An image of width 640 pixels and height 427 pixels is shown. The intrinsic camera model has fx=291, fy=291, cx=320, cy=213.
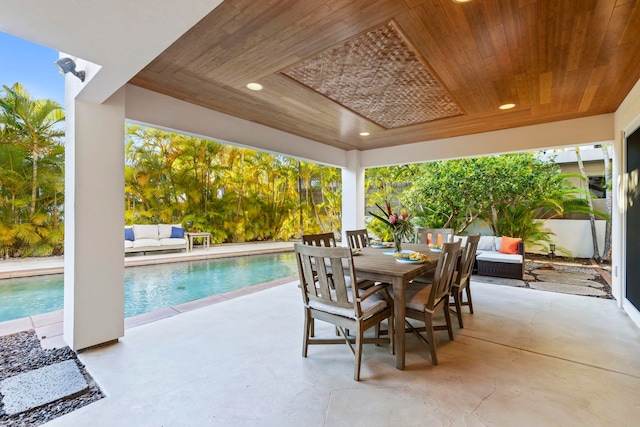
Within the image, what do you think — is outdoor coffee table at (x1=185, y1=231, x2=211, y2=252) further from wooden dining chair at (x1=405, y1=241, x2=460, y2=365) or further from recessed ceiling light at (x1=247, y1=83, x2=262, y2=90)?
Result: wooden dining chair at (x1=405, y1=241, x2=460, y2=365)

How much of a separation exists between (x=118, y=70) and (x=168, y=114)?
4.48ft

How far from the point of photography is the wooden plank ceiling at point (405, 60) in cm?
195

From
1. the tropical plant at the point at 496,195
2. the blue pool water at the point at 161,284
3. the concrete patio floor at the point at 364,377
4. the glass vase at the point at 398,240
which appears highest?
the tropical plant at the point at 496,195

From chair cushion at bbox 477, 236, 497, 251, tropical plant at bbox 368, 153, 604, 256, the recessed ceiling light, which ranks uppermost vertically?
the recessed ceiling light

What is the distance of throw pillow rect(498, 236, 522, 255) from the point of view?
19.2 feet

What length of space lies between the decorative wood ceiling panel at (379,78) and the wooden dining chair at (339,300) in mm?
1647

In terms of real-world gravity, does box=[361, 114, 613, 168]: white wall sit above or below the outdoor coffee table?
above

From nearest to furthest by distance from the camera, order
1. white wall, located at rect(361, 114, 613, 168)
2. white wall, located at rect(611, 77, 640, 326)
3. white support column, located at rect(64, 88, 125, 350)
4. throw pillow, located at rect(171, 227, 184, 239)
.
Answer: white support column, located at rect(64, 88, 125, 350), white wall, located at rect(611, 77, 640, 326), white wall, located at rect(361, 114, 613, 168), throw pillow, located at rect(171, 227, 184, 239)

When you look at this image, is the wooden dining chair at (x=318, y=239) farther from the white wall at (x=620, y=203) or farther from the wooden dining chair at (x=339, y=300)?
the white wall at (x=620, y=203)

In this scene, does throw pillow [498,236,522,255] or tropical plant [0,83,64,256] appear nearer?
throw pillow [498,236,522,255]

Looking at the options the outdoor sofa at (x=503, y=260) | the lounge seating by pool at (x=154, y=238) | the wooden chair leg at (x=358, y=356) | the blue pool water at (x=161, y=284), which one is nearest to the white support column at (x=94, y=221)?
the blue pool water at (x=161, y=284)

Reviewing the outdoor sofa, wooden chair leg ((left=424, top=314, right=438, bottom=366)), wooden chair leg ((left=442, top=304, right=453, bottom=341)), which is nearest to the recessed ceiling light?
wooden chair leg ((left=424, top=314, right=438, bottom=366))

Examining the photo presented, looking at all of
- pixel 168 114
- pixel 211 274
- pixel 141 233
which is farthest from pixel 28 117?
pixel 168 114

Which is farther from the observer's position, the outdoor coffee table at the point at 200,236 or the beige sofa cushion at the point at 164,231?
the outdoor coffee table at the point at 200,236
